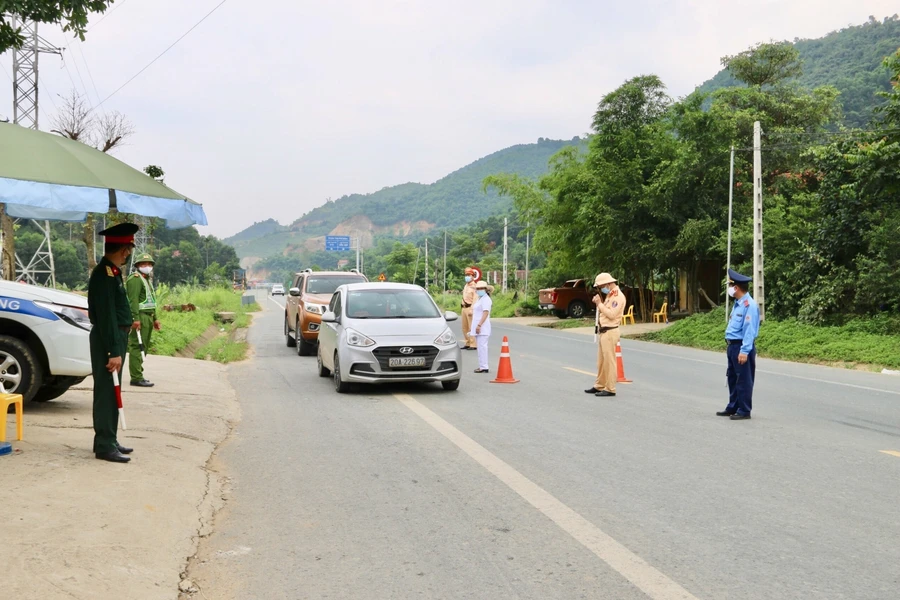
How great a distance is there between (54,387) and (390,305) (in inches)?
196

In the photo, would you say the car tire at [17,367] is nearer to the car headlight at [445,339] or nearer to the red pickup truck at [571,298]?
the car headlight at [445,339]

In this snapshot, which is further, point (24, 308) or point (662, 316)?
point (662, 316)

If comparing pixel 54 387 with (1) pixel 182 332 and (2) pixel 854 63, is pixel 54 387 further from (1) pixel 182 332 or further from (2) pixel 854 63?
(2) pixel 854 63

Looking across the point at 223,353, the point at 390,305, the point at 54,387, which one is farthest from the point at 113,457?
the point at 223,353

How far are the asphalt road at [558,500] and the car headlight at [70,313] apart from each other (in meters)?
2.08

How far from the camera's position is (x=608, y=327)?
1177cm

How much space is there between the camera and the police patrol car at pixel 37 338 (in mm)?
8977

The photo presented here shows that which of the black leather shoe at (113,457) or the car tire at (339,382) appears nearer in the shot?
the black leather shoe at (113,457)

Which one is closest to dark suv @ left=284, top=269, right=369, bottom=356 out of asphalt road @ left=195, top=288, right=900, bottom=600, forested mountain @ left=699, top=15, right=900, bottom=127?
asphalt road @ left=195, top=288, right=900, bottom=600

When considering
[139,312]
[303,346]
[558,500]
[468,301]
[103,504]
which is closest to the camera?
[103,504]

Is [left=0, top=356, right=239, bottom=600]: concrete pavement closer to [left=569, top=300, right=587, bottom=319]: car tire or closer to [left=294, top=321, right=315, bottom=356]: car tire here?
[left=294, top=321, right=315, bottom=356]: car tire

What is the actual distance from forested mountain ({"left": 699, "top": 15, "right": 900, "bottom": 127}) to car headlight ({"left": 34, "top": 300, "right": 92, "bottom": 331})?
1812 inches

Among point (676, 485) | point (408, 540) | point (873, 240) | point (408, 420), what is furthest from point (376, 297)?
point (873, 240)

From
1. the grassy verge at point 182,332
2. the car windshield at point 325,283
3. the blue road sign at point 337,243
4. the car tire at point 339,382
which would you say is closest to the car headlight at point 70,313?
the car tire at point 339,382
